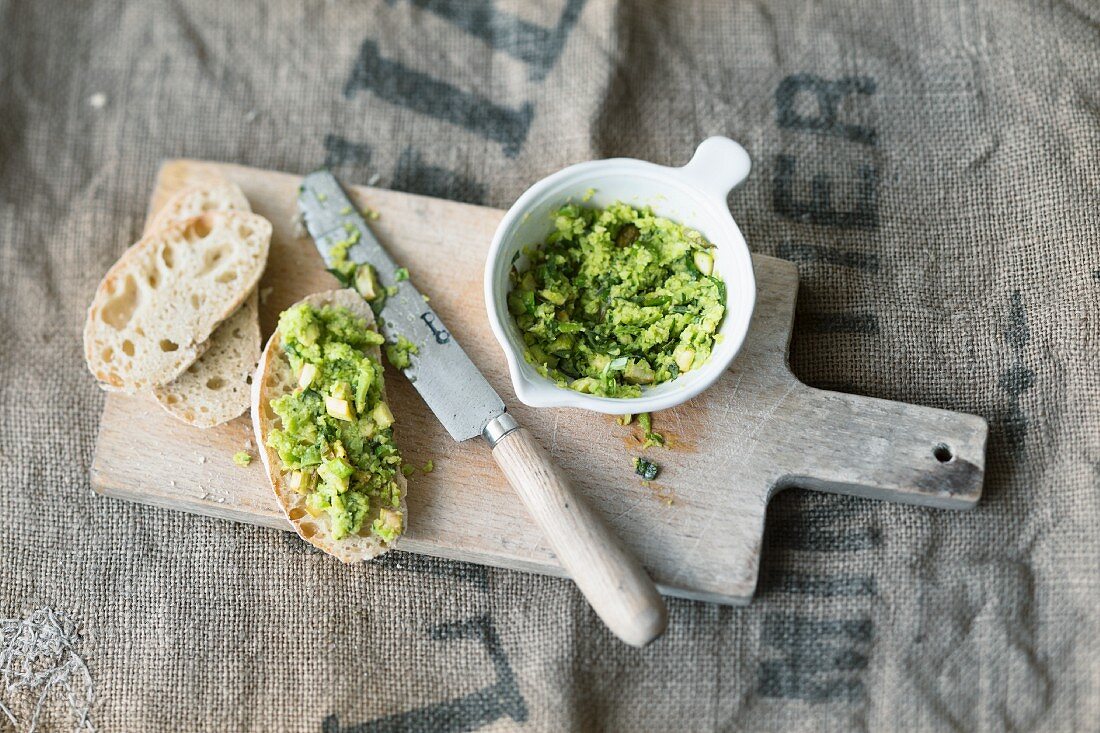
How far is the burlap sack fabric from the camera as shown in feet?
8.00

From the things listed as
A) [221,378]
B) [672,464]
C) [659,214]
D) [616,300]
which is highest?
[659,214]

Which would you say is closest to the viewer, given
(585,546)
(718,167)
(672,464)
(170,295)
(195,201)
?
(585,546)

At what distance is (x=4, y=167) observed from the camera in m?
2.96

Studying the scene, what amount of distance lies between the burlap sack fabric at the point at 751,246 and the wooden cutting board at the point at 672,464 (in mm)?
175

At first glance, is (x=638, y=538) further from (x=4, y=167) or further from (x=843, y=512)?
(x=4, y=167)

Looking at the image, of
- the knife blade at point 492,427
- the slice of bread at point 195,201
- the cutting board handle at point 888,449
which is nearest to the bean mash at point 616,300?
the knife blade at point 492,427

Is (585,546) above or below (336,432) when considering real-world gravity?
below

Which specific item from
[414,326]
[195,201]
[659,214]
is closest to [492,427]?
[414,326]

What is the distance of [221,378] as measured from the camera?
246cm

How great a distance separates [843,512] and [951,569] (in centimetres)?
32

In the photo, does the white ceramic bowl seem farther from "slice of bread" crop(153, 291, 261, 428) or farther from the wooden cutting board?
"slice of bread" crop(153, 291, 261, 428)

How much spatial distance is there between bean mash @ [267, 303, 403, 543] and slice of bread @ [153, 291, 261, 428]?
18 centimetres

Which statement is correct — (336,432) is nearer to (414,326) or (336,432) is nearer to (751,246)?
(414,326)

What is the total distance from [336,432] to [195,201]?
88cm
